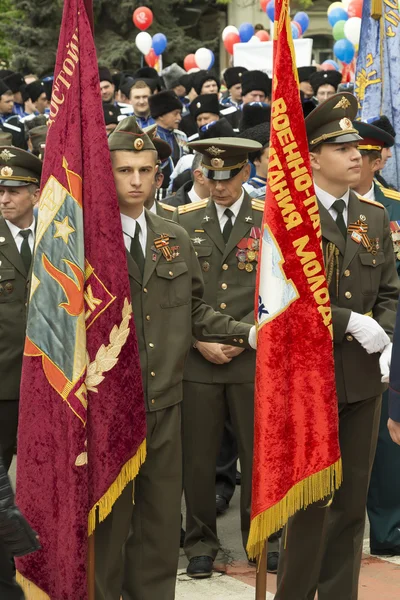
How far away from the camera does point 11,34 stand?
3319 cm

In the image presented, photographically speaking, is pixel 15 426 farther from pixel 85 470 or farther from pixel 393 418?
pixel 393 418

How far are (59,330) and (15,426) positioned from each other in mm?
1590

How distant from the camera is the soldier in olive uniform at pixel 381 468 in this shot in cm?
637

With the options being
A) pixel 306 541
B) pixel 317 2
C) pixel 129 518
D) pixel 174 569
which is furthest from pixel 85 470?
pixel 317 2

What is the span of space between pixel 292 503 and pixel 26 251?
2.14 m

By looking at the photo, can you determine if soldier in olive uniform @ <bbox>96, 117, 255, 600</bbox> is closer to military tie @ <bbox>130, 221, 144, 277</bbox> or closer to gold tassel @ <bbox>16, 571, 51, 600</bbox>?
military tie @ <bbox>130, 221, 144, 277</bbox>

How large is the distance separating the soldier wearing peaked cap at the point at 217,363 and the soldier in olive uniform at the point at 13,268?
903 mm

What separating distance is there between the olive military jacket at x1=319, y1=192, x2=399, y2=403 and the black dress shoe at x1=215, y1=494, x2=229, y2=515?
2407mm

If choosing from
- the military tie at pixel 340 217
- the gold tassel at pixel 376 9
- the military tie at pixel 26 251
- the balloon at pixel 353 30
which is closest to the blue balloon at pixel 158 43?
the balloon at pixel 353 30

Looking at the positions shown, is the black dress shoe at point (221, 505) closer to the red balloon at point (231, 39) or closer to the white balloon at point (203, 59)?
the white balloon at point (203, 59)

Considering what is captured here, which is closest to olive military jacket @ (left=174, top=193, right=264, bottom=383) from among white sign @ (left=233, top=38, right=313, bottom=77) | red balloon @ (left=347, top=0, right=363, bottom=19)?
white sign @ (left=233, top=38, right=313, bottom=77)

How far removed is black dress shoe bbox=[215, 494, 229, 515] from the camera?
7.31 m

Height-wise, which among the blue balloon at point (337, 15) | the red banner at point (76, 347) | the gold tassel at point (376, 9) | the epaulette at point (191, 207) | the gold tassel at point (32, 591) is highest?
the blue balloon at point (337, 15)

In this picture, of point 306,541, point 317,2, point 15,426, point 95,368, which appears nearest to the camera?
point 95,368
